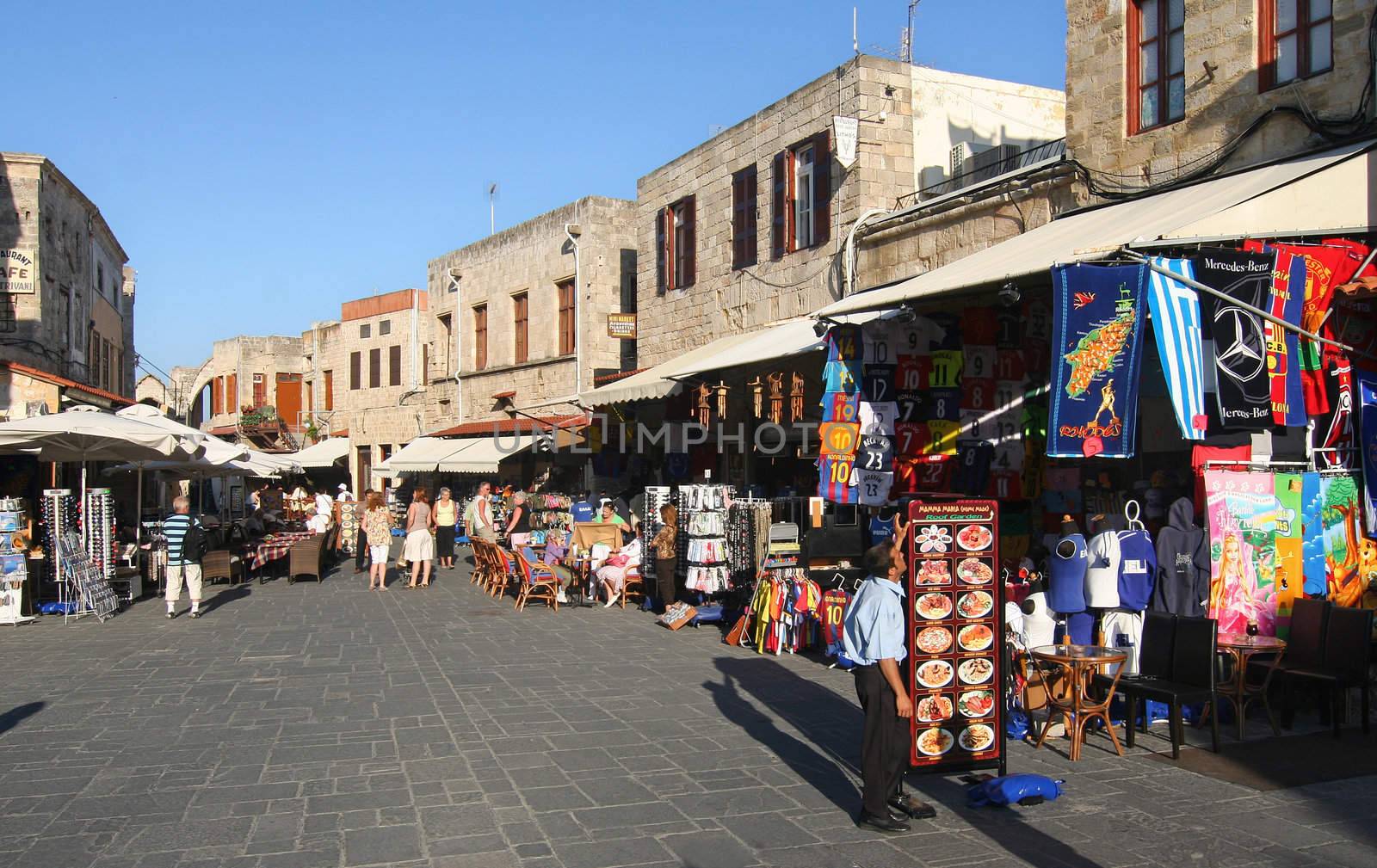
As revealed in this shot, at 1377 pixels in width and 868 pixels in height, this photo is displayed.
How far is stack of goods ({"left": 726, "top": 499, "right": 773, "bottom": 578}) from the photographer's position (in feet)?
40.6

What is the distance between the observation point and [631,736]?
7.34 metres

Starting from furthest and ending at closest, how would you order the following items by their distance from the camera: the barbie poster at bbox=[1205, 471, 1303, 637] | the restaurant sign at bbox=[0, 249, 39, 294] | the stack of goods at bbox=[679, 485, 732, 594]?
the restaurant sign at bbox=[0, 249, 39, 294] < the stack of goods at bbox=[679, 485, 732, 594] < the barbie poster at bbox=[1205, 471, 1303, 637]

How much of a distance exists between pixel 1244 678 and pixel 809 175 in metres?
10.8

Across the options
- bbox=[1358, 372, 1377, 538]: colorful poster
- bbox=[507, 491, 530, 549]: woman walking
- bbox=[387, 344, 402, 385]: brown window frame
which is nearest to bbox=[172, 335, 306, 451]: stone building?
bbox=[387, 344, 402, 385]: brown window frame

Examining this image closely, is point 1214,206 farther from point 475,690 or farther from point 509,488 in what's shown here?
point 509,488

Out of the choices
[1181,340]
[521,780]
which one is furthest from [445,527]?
[1181,340]

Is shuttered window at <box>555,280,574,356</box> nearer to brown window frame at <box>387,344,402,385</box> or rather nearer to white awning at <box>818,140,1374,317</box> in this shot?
brown window frame at <box>387,344,402,385</box>

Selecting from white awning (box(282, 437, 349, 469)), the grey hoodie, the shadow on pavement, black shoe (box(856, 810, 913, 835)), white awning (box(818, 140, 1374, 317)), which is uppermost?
white awning (box(818, 140, 1374, 317))

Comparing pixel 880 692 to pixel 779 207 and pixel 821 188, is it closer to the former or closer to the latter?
pixel 821 188

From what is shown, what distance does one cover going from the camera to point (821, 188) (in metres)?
15.9

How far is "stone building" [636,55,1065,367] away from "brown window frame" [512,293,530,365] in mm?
7680

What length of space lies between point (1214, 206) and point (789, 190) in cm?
922

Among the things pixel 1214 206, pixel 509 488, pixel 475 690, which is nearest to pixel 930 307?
pixel 1214 206

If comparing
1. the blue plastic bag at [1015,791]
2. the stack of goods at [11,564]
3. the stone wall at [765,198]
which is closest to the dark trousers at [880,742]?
the blue plastic bag at [1015,791]
